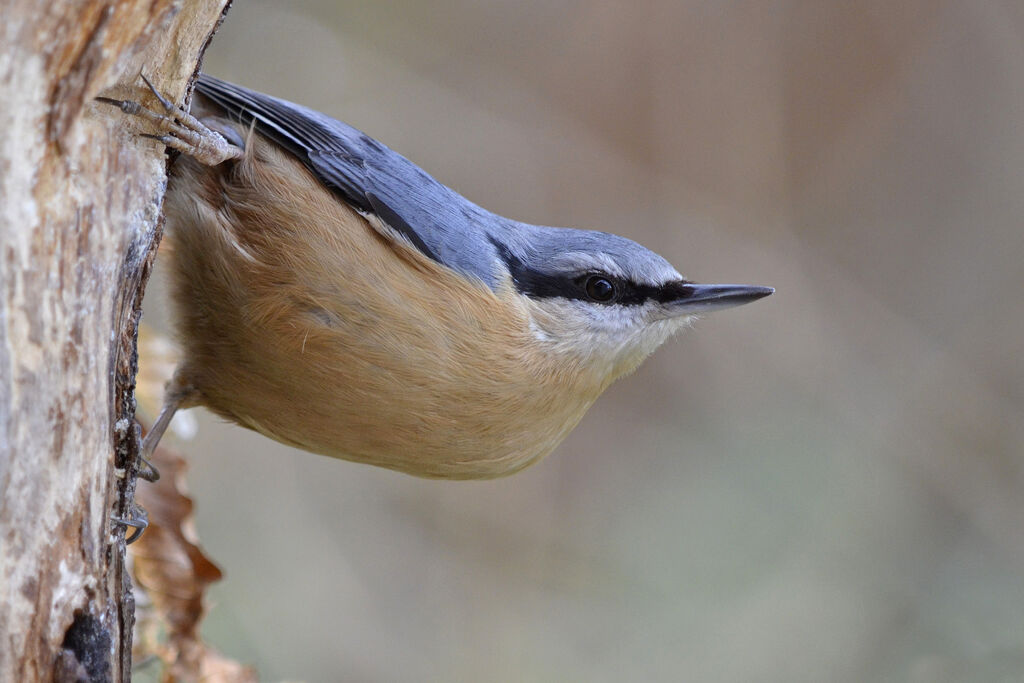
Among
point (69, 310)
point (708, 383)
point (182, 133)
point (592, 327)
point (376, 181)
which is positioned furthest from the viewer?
point (708, 383)

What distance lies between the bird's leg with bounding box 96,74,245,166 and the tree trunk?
28 mm

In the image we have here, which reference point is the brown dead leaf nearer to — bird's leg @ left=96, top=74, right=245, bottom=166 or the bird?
the bird

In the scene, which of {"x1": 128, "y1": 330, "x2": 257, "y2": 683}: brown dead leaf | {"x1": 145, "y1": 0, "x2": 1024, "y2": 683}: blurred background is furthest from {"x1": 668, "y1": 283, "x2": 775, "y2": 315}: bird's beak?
{"x1": 145, "y1": 0, "x2": 1024, "y2": 683}: blurred background

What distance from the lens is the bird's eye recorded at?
2701 mm

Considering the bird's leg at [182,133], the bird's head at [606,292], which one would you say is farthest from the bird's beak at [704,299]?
the bird's leg at [182,133]

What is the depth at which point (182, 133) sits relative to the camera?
208 cm

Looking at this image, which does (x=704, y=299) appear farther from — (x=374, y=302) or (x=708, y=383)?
(x=708, y=383)

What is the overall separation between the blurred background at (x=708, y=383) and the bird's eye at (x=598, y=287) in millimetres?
2508

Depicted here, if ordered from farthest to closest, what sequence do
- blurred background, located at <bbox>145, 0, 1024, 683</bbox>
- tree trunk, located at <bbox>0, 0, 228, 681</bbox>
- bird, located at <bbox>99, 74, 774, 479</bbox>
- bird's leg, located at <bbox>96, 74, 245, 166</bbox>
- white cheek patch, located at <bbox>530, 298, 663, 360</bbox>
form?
blurred background, located at <bbox>145, 0, 1024, 683</bbox> < white cheek patch, located at <bbox>530, 298, 663, 360</bbox> < bird, located at <bbox>99, 74, 774, 479</bbox> < bird's leg, located at <bbox>96, 74, 245, 166</bbox> < tree trunk, located at <bbox>0, 0, 228, 681</bbox>

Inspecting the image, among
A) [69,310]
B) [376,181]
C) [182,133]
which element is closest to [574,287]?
[376,181]

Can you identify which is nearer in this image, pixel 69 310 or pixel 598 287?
pixel 69 310

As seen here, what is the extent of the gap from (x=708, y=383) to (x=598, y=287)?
2.89 metres

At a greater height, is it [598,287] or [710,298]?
[710,298]

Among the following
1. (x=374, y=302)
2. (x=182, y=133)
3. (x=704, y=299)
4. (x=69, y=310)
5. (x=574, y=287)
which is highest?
(x=704, y=299)
